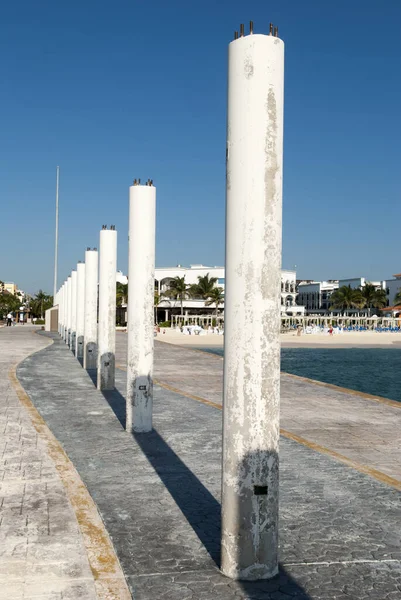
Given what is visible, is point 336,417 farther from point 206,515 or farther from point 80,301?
point 80,301

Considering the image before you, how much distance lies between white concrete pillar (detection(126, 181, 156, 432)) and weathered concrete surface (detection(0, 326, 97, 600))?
5.41 ft

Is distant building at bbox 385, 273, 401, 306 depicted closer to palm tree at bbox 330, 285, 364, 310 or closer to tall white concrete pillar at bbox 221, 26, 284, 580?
palm tree at bbox 330, 285, 364, 310

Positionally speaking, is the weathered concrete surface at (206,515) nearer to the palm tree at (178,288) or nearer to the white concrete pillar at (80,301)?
the white concrete pillar at (80,301)

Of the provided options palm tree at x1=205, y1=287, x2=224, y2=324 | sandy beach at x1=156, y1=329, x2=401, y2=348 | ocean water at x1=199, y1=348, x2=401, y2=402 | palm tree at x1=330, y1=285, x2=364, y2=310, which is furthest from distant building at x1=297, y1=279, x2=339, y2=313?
ocean water at x1=199, y1=348, x2=401, y2=402

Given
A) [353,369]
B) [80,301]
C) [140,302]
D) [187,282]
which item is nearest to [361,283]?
[187,282]

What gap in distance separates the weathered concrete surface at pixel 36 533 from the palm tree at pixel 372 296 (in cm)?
12095

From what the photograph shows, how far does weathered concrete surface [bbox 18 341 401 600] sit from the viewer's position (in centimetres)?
448

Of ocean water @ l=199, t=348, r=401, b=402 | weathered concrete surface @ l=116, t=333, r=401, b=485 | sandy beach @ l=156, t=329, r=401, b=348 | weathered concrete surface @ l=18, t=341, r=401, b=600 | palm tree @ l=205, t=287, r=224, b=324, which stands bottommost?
ocean water @ l=199, t=348, r=401, b=402

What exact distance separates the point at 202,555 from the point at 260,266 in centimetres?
224

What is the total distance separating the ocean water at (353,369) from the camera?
96.7 feet

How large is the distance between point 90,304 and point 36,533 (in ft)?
39.8

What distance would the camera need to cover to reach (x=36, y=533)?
531cm

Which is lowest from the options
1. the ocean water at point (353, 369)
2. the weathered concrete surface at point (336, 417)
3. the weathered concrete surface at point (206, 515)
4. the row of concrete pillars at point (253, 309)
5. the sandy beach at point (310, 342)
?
the ocean water at point (353, 369)

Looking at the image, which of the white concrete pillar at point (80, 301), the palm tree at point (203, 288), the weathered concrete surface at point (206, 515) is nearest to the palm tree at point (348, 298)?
the palm tree at point (203, 288)
